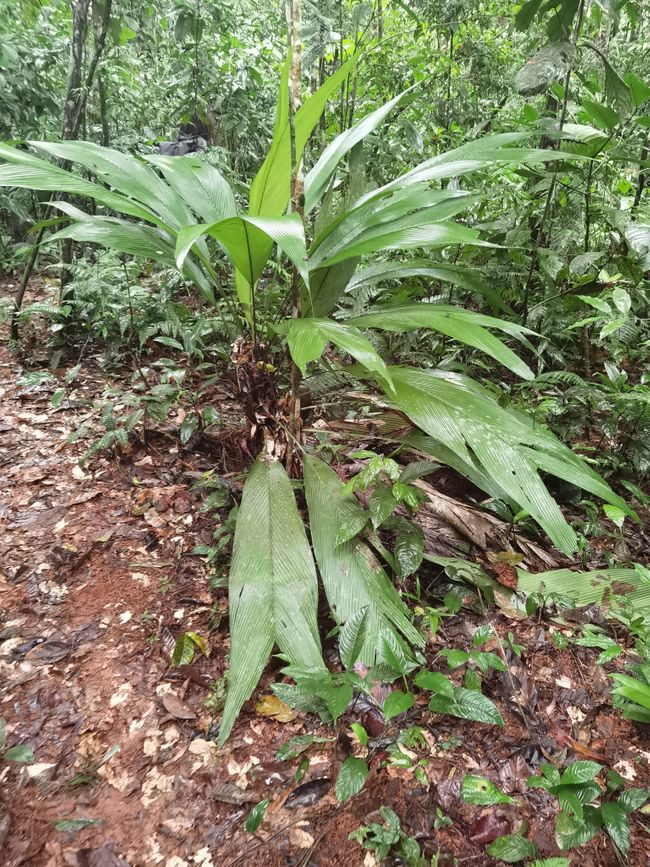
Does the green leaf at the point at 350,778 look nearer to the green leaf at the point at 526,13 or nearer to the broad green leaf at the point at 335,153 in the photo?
the broad green leaf at the point at 335,153

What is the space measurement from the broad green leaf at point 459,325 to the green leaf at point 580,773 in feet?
2.53

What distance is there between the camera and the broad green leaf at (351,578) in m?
1.13

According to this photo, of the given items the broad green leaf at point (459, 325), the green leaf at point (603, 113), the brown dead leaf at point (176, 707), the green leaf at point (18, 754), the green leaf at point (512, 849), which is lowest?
the green leaf at point (18, 754)

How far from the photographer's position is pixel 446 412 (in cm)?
125

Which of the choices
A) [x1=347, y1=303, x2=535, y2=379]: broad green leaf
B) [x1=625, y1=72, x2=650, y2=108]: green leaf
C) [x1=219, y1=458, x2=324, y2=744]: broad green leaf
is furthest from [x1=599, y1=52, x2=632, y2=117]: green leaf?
[x1=219, y1=458, x2=324, y2=744]: broad green leaf

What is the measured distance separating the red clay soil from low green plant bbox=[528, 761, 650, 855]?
0.04 meters

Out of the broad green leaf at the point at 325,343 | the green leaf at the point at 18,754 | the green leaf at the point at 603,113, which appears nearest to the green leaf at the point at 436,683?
the broad green leaf at the point at 325,343

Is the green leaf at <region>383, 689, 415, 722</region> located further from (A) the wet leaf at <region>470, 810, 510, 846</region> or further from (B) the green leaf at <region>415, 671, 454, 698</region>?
(A) the wet leaf at <region>470, 810, 510, 846</region>

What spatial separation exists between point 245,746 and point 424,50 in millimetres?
3547

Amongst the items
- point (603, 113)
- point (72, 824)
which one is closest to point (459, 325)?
point (603, 113)

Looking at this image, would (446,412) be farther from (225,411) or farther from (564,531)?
(225,411)

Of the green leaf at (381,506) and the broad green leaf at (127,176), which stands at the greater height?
the broad green leaf at (127,176)

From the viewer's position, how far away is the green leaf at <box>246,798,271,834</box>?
858mm

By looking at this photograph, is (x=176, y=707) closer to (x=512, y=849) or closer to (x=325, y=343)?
(x=512, y=849)
